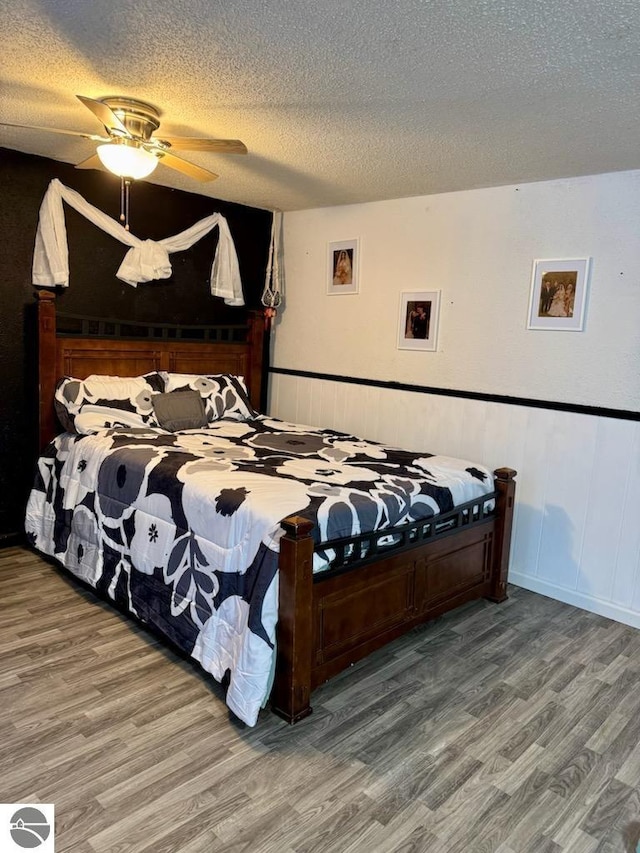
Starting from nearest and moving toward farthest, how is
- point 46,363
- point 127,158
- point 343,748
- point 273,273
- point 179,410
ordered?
point 343,748 < point 127,158 < point 46,363 < point 179,410 < point 273,273

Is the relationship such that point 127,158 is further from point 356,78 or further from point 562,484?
point 562,484

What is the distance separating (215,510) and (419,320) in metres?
2.14

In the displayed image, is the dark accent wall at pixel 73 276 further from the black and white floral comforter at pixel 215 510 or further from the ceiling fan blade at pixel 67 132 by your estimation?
the ceiling fan blade at pixel 67 132

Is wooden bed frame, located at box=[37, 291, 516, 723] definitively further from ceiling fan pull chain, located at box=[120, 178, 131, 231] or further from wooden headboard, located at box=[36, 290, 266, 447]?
ceiling fan pull chain, located at box=[120, 178, 131, 231]

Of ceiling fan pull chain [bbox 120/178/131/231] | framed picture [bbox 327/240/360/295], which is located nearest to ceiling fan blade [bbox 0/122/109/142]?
ceiling fan pull chain [bbox 120/178/131/231]

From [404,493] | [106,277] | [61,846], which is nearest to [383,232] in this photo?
[106,277]

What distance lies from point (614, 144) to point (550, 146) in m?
0.27

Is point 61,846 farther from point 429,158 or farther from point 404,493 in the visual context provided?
point 429,158

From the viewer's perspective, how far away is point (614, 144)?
2717mm

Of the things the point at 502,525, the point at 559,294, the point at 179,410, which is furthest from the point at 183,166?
the point at 502,525

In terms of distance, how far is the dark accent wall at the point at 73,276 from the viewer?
3576 millimetres

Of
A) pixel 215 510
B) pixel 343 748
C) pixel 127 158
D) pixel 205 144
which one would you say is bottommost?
pixel 343 748

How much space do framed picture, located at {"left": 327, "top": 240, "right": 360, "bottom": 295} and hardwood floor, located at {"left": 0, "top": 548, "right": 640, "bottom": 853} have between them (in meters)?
2.52

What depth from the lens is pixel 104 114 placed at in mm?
2400
